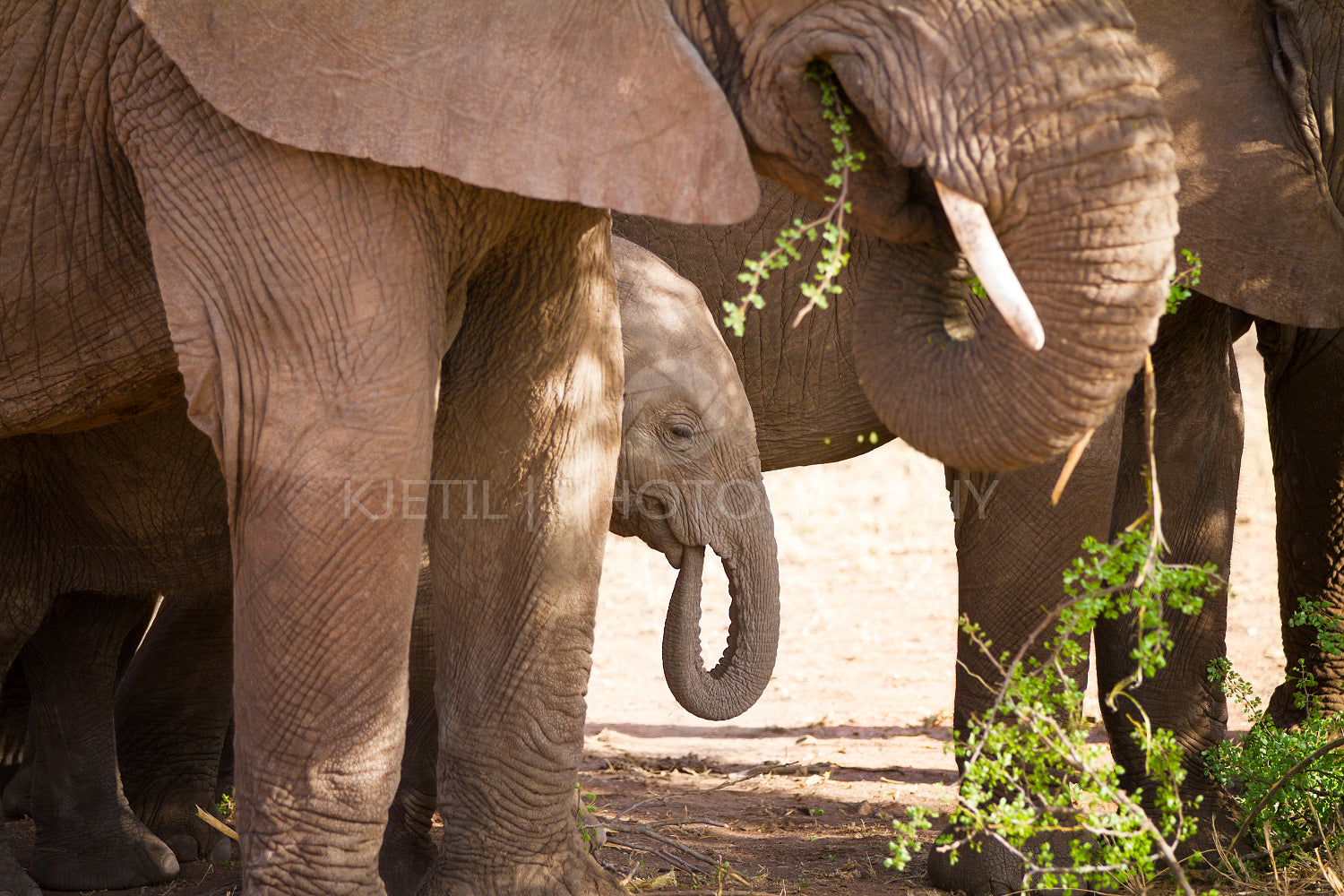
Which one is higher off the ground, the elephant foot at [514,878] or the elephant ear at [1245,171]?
the elephant ear at [1245,171]

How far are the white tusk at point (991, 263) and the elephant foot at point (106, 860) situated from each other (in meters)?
2.90

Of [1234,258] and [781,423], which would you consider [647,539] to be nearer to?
[781,423]

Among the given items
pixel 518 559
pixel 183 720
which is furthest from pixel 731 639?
pixel 183 720

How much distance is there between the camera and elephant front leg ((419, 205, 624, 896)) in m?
3.53

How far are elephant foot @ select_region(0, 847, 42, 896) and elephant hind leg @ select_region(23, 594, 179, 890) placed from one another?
0.31 meters

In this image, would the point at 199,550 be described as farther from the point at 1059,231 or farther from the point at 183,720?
the point at 1059,231

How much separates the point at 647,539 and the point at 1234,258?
5.96 feet

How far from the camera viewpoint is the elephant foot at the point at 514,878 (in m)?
3.53

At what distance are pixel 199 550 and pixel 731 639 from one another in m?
1.52

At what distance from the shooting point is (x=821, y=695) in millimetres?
7281

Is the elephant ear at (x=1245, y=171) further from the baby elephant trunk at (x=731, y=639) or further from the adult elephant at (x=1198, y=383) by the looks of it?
the baby elephant trunk at (x=731, y=639)

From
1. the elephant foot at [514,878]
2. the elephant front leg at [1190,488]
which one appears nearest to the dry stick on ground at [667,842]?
the elephant foot at [514,878]


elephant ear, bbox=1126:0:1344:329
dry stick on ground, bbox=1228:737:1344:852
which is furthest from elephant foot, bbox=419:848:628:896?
elephant ear, bbox=1126:0:1344:329

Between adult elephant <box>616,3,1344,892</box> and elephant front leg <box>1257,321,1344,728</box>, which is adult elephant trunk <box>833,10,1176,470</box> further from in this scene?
elephant front leg <box>1257,321,1344,728</box>
